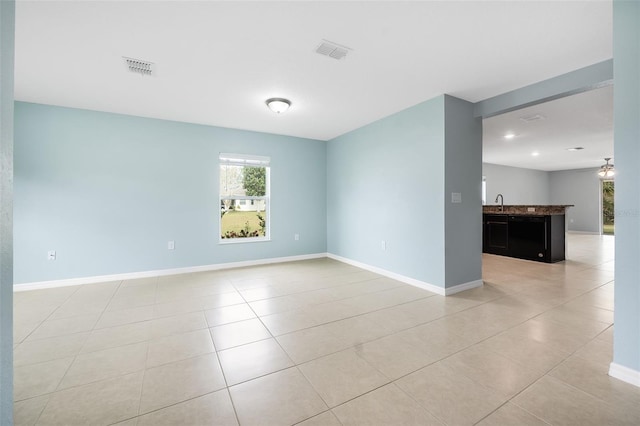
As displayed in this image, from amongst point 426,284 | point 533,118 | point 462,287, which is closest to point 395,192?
point 426,284

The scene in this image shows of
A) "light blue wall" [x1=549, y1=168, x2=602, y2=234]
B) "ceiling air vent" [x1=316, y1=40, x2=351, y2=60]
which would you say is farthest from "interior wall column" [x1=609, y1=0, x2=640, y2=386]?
"light blue wall" [x1=549, y1=168, x2=602, y2=234]

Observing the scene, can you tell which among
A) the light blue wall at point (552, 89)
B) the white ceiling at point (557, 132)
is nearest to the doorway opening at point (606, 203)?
the white ceiling at point (557, 132)

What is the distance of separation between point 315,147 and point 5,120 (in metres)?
5.01

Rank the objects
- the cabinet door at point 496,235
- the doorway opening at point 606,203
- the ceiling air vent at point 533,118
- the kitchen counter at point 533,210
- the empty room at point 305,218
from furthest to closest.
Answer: the doorway opening at point 606,203, the cabinet door at point 496,235, the kitchen counter at point 533,210, the ceiling air vent at point 533,118, the empty room at point 305,218

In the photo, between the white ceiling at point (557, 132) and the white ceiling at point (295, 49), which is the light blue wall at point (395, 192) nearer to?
the white ceiling at point (295, 49)

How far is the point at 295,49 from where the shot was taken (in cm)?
246

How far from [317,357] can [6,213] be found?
190cm

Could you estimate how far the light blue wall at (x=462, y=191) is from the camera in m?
3.47

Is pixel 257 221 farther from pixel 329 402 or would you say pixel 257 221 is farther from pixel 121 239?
pixel 329 402

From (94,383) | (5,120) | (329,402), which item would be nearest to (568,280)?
(329,402)

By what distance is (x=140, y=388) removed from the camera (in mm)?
1700

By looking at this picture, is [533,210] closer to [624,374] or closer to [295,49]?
[624,374]

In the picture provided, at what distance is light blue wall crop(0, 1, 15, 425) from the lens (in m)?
1.04

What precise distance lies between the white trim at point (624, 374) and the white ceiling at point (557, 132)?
133 inches
